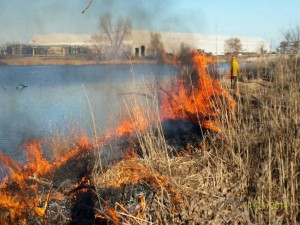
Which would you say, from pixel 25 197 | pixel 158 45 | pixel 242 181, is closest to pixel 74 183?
pixel 25 197

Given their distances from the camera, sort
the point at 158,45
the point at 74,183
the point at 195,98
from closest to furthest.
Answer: the point at 74,183 < the point at 195,98 < the point at 158,45

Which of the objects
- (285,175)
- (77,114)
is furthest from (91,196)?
(77,114)

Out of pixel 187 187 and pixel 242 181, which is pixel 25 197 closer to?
pixel 187 187

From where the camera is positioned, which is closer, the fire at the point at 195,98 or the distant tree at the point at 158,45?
the fire at the point at 195,98

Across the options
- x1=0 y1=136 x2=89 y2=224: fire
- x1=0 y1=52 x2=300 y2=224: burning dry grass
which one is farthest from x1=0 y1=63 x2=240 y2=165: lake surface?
x1=0 y1=136 x2=89 y2=224: fire

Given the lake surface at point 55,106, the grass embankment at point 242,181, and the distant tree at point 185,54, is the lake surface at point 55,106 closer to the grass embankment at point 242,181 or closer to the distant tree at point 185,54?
the distant tree at point 185,54

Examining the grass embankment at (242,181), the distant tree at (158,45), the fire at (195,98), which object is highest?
the distant tree at (158,45)

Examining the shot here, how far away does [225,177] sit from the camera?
15.7 feet

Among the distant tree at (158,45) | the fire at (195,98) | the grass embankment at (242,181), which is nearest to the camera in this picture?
the grass embankment at (242,181)

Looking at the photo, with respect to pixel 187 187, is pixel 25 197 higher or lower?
lower

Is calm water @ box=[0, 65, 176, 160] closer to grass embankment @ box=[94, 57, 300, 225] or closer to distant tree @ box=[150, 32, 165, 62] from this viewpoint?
distant tree @ box=[150, 32, 165, 62]

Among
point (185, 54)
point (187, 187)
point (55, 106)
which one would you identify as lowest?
point (187, 187)

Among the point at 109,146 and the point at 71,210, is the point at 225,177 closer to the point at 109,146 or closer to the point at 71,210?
the point at 71,210

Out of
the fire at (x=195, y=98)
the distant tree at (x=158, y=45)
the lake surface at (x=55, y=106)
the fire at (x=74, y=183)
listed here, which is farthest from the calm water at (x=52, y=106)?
the fire at (x=74, y=183)
